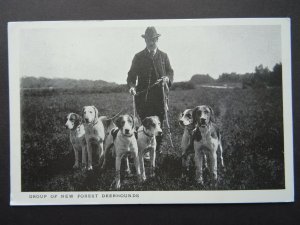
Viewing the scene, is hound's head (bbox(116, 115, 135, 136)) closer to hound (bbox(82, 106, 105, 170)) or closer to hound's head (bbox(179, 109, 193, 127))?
hound (bbox(82, 106, 105, 170))

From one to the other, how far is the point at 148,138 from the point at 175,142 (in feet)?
0.38

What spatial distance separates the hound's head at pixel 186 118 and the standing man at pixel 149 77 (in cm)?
8

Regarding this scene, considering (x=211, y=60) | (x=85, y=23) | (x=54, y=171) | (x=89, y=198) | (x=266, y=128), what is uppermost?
(x=85, y=23)

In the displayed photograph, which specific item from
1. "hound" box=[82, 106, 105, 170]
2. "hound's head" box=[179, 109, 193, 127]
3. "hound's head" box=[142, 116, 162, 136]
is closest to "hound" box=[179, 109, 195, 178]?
"hound's head" box=[179, 109, 193, 127]

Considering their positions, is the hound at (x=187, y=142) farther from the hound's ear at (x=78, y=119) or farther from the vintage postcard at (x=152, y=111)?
the hound's ear at (x=78, y=119)

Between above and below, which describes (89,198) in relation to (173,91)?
below

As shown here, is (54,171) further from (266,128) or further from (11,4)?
(266,128)

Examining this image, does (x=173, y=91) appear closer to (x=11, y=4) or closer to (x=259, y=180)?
(x=259, y=180)

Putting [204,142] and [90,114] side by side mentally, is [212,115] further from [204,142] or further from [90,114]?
[90,114]

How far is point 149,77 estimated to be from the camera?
1396mm

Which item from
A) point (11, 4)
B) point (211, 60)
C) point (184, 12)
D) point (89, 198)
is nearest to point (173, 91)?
point (211, 60)

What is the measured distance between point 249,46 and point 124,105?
1.91 ft

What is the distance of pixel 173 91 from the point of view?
1.38m

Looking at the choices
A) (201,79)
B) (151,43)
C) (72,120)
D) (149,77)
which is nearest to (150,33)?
(151,43)
